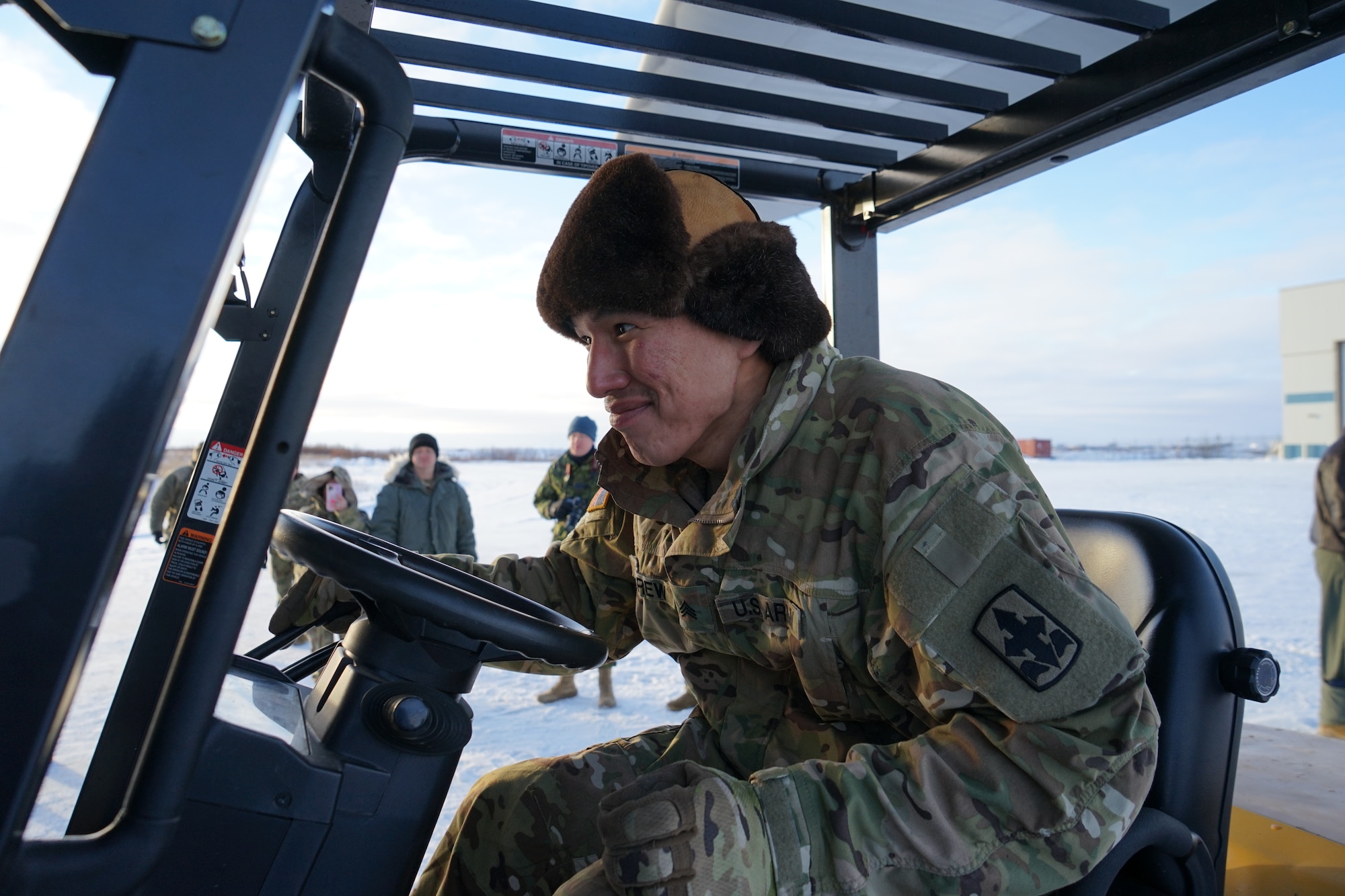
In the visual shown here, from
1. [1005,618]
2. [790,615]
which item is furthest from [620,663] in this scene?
[1005,618]

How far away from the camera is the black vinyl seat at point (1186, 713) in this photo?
130 centimetres

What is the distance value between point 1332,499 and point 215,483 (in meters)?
4.82

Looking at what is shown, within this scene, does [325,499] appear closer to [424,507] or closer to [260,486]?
[424,507]

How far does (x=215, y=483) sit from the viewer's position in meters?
1.25

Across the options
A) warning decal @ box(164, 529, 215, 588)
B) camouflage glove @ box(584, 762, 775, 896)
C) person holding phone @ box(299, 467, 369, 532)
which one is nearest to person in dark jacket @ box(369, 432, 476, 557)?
person holding phone @ box(299, 467, 369, 532)

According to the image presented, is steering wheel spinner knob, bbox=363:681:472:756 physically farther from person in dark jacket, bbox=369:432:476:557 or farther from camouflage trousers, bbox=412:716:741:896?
person in dark jacket, bbox=369:432:476:557

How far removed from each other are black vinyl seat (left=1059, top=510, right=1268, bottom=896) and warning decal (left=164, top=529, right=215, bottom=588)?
1331mm

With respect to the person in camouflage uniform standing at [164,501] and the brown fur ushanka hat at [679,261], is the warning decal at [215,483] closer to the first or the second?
the brown fur ushanka hat at [679,261]

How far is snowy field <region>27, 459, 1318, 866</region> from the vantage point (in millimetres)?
3459

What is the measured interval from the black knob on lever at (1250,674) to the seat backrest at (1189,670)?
0.04 feet

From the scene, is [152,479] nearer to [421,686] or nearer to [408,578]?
[408,578]

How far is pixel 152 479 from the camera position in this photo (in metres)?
0.75

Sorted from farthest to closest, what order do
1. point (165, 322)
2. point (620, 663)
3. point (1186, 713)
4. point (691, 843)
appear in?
point (620, 663) → point (1186, 713) → point (691, 843) → point (165, 322)

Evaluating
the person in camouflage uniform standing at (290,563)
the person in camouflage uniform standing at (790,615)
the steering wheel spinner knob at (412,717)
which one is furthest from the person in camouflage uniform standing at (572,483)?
the steering wheel spinner knob at (412,717)
